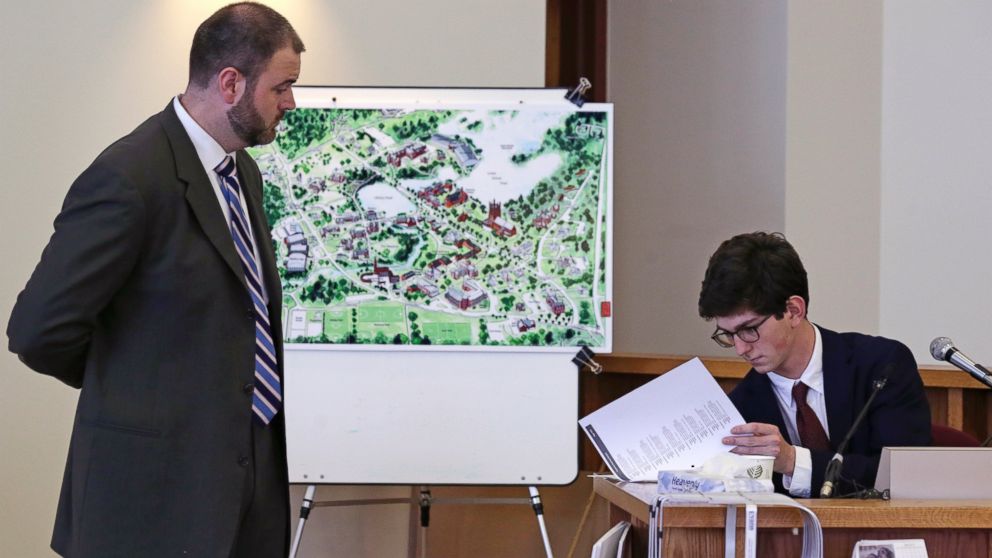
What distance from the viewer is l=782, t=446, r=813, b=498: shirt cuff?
81.5 inches

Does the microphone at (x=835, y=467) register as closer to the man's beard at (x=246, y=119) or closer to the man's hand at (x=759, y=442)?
the man's hand at (x=759, y=442)

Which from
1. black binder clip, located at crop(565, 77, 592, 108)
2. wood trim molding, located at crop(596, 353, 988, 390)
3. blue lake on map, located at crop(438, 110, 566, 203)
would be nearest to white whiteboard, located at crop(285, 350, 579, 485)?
wood trim molding, located at crop(596, 353, 988, 390)

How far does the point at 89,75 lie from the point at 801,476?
284cm

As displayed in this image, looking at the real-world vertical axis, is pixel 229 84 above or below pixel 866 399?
above

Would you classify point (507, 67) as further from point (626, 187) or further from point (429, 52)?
point (626, 187)

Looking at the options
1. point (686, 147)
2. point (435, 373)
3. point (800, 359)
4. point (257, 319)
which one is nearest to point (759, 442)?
point (800, 359)

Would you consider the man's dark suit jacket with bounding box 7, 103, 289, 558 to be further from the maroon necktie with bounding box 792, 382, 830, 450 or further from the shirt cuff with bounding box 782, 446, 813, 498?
the maroon necktie with bounding box 792, 382, 830, 450

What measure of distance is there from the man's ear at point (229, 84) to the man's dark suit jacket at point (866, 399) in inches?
49.1

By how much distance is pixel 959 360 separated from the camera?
1966mm

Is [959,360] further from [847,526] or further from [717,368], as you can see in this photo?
[717,368]

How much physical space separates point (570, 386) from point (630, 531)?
1.31m

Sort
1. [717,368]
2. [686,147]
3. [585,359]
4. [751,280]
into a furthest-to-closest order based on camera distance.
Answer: [686,147], [717,368], [585,359], [751,280]

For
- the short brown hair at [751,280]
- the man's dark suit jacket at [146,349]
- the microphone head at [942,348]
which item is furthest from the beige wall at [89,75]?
the microphone head at [942,348]

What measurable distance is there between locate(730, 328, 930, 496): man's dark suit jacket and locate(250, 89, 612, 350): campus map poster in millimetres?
1054
